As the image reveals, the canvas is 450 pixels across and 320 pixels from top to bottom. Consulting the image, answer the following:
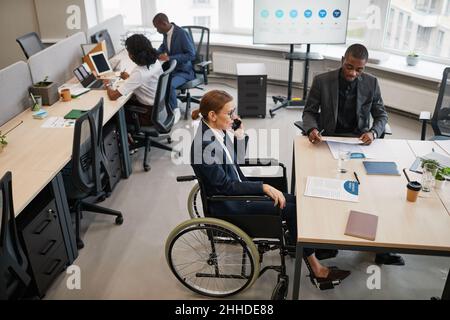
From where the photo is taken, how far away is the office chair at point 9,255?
1.91 metres

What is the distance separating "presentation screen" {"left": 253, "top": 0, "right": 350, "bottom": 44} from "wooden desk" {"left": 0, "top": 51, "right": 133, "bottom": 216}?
1.99 metres

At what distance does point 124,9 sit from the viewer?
666 cm

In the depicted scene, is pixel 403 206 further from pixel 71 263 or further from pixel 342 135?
pixel 71 263

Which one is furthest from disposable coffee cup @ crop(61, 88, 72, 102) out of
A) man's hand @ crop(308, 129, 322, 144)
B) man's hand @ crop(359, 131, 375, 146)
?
man's hand @ crop(359, 131, 375, 146)

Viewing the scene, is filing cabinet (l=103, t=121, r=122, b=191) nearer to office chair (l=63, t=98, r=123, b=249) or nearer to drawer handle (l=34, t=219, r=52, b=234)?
office chair (l=63, t=98, r=123, b=249)

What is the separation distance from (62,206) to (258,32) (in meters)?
3.16

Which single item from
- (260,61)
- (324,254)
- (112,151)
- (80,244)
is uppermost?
(260,61)

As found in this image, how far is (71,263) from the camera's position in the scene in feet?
9.38

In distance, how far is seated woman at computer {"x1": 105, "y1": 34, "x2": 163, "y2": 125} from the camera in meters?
3.72

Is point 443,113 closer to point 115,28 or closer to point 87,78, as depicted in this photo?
point 87,78

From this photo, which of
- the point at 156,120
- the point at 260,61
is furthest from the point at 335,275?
the point at 260,61

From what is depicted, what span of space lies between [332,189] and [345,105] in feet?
3.50

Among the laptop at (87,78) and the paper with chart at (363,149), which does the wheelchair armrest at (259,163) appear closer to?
the paper with chart at (363,149)
